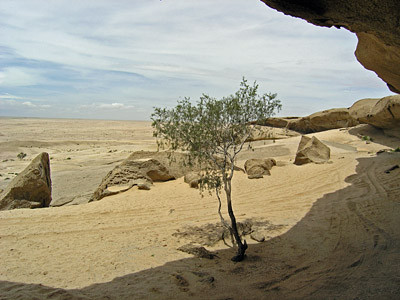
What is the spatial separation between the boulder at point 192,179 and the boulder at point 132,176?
3.20 ft

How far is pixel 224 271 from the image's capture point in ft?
20.1

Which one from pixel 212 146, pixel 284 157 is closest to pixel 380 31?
pixel 212 146

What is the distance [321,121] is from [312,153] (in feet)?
45.2

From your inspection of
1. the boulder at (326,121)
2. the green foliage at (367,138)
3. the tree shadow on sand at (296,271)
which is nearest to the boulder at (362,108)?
the green foliage at (367,138)

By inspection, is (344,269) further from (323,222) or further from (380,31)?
(380,31)

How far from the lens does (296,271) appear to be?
595cm

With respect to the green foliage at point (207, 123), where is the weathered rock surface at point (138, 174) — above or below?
below

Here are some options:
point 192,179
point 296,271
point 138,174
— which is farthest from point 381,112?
point 296,271

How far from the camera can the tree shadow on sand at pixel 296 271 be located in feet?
16.7

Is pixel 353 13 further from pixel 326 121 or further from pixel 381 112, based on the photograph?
pixel 326 121

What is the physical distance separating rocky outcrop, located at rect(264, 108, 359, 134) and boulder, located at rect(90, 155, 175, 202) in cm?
1408

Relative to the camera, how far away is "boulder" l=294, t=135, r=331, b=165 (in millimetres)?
15488

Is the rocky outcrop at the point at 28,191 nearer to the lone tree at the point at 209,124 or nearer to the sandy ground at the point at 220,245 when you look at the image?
the sandy ground at the point at 220,245

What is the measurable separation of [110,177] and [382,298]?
10.7 metres
